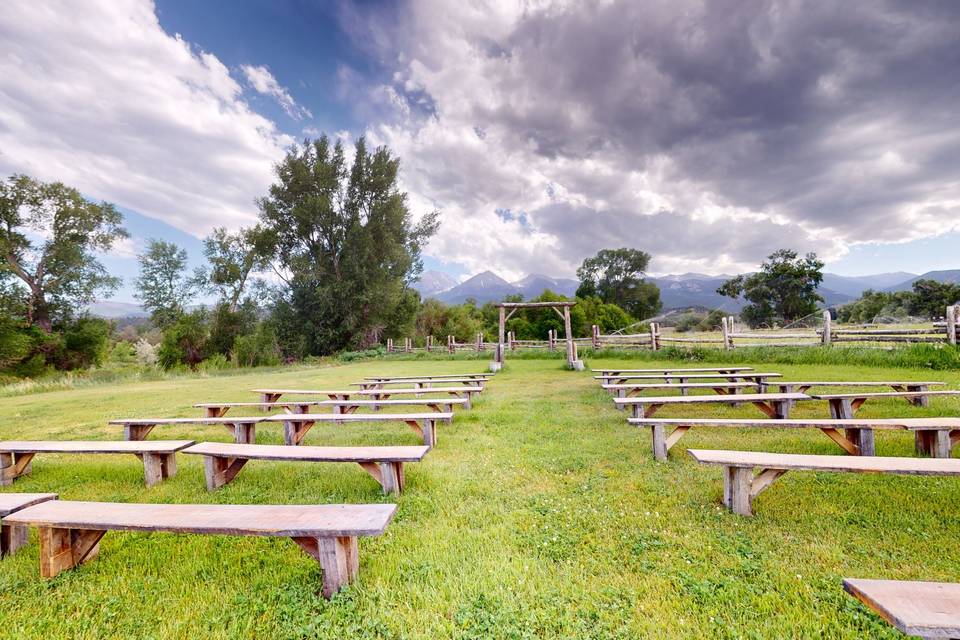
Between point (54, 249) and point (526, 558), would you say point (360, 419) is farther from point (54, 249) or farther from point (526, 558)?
point (54, 249)

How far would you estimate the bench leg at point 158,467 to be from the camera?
3.92 metres

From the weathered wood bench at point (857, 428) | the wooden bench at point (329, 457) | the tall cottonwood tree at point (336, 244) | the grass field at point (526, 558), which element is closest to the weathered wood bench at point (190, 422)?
the grass field at point (526, 558)

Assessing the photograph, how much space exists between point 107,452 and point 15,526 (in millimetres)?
1133

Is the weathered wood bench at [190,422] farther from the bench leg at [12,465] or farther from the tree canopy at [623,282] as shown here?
the tree canopy at [623,282]

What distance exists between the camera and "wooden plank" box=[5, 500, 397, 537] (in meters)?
2.09

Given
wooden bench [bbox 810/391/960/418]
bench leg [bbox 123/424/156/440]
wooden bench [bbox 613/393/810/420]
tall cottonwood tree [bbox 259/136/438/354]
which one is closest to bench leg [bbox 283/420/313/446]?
bench leg [bbox 123/424/156/440]

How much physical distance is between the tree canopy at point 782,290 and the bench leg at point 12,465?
6649 centimetres

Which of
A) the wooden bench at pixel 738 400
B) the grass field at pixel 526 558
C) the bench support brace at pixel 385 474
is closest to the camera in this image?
the grass field at pixel 526 558

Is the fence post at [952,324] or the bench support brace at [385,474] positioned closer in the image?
the bench support brace at [385,474]

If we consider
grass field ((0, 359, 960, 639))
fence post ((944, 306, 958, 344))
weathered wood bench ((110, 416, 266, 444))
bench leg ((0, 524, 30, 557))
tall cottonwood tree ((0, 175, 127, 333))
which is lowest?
grass field ((0, 359, 960, 639))

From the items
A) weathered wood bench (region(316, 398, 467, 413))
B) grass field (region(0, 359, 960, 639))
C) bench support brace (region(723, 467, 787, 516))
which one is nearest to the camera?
grass field (region(0, 359, 960, 639))

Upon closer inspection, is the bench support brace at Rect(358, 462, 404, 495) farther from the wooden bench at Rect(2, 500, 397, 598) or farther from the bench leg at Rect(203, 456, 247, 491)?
the bench leg at Rect(203, 456, 247, 491)

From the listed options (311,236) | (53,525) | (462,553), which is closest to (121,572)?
(53,525)

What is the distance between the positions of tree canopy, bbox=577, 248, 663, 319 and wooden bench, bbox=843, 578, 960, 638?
216 feet
